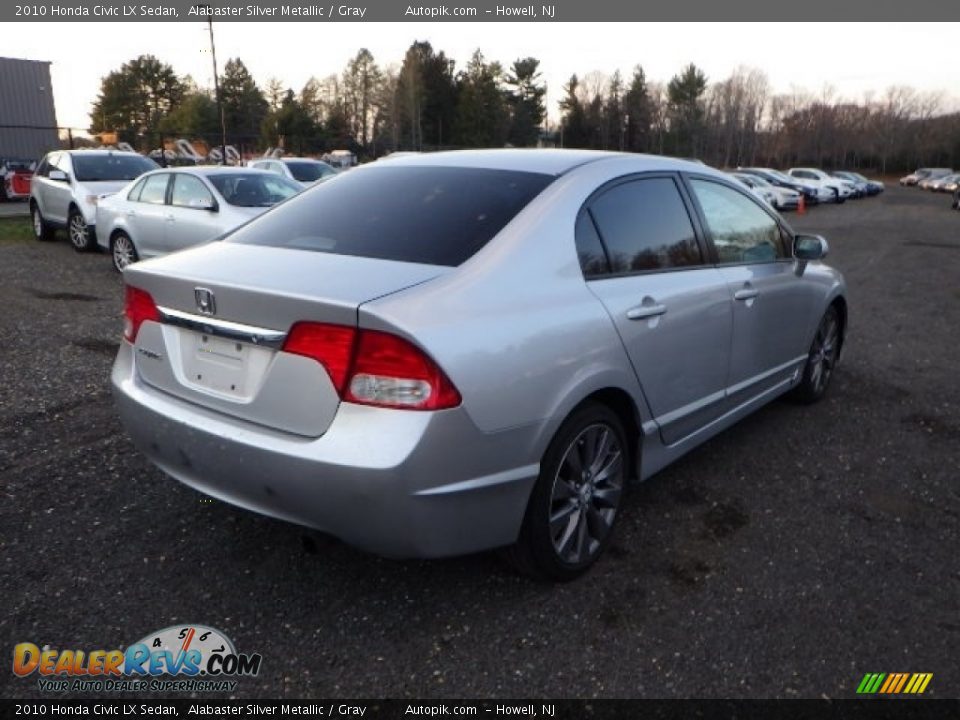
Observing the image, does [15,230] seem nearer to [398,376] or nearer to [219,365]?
[219,365]

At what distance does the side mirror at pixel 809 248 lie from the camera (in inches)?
179

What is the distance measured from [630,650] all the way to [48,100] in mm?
→ 40310

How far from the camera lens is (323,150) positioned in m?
60.2

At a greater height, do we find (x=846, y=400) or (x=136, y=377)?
(x=136, y=377)

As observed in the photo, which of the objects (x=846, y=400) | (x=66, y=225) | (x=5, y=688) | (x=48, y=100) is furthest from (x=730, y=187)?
(x=48, y=100)

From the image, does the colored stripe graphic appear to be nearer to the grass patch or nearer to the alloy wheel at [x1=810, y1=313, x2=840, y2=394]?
the alloy wheel at [x1=810, y1=313, x2=840, y2=394]

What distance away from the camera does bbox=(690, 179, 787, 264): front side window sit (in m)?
3.88

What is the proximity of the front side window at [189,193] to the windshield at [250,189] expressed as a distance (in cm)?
18

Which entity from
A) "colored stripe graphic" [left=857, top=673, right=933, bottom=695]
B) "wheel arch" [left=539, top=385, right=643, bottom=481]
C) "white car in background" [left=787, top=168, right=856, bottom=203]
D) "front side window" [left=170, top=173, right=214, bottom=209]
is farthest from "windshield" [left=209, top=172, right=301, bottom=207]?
"white car in background" [left=787, top=168, right=856, bottom=203]

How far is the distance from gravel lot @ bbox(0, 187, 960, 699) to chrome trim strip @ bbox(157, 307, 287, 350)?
72cm

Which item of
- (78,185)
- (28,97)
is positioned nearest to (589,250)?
(78,185)

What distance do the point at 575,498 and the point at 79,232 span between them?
12.2 meters

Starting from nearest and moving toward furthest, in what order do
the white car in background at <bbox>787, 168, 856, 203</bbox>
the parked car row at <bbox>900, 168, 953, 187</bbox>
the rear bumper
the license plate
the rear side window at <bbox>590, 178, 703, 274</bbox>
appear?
1. the rear bumper
2. the license plate
3. the rear side window at <bbox>590, 178, 703, 274</bbox>
4. the white car in background at <bbox>787, 168, 856, 203</bbox>
5. the parked car row at <bbox>900, 168, 953, 187</bbox>
